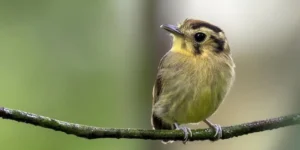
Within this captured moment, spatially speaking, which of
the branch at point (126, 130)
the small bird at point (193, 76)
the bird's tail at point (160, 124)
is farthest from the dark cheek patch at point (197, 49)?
the branch at point (126, 130)

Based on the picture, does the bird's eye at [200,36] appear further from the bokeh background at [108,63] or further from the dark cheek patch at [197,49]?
the bokeh background at [108,63]

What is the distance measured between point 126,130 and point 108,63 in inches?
162

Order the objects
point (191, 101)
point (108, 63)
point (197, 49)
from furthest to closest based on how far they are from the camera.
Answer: point (108, 63) < point (197, 49) < point (191, 101)

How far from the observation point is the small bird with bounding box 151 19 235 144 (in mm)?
2217

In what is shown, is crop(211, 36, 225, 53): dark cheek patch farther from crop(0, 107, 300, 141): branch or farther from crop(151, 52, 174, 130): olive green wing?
crop(0, 107, 300, 141): branch

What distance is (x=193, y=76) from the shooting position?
226cm

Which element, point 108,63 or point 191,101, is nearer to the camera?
point 191,101

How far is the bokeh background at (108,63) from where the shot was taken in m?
4.30

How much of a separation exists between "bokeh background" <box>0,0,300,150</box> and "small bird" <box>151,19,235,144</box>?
1637 millimetres

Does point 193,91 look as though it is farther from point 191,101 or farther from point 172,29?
point 172,29

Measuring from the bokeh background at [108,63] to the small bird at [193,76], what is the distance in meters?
1.64

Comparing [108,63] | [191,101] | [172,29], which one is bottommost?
[108,63]

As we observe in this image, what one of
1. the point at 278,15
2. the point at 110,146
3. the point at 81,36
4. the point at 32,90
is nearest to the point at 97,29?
the point at 81,36

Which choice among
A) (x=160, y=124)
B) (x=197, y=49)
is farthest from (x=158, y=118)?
(x=197, y=49)
